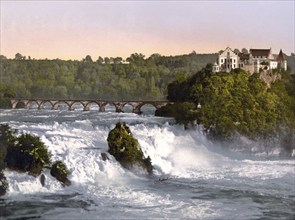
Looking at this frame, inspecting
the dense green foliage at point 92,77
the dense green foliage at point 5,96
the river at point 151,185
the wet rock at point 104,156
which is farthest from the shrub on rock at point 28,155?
the dense green foliage at point 92,77

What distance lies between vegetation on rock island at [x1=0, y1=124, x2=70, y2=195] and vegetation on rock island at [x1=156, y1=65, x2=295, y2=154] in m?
25.8

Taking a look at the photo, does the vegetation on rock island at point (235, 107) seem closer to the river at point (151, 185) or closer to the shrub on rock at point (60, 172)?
the river at point (151, 185)

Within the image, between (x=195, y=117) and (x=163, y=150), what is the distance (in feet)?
44.1

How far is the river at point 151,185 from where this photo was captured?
29844mm

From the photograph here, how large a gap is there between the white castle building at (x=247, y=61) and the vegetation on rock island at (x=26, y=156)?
4778cm

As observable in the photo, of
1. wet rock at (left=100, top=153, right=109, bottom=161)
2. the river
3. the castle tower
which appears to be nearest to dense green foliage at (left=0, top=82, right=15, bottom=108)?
the river

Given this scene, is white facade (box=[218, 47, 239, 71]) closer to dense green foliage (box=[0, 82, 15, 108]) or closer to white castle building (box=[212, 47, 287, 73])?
white castle building (box=[212, 47, 287, 73])

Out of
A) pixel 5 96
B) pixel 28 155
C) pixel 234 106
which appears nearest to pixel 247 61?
pixel 234 106

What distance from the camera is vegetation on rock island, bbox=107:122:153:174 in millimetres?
40094

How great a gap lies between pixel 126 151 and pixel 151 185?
182 inches

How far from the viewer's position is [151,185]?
3694cm

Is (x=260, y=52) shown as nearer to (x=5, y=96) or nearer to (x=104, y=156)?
(x=5, y=96)

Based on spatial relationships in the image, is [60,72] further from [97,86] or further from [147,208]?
[147,208]

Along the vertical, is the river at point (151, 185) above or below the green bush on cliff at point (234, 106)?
below
